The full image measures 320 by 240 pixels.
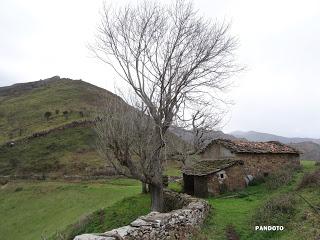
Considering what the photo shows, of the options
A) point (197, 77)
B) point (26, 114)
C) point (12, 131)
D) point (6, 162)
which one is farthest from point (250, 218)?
point (26, 114)

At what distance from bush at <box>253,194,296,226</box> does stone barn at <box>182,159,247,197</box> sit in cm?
837

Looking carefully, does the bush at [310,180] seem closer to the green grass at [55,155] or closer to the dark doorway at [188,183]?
the dark doorway at [188,183]

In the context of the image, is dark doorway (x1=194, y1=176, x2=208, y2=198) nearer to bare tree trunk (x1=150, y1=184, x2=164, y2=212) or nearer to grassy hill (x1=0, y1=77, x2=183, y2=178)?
bare tree trunk (x1=150, y1=184, x2=164, y2=212)

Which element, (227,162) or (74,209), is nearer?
(227,162)

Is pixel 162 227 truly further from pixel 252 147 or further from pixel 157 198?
pixel 252 147

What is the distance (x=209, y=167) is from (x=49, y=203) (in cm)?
1970

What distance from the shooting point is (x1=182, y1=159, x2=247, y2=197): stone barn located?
88.3 ft

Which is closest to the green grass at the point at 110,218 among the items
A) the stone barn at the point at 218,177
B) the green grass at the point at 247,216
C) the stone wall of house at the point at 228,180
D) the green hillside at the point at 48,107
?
the stone barn at the point at 218,177

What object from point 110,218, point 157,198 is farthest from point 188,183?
point 157,198

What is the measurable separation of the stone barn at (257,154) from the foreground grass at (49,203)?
9.19m

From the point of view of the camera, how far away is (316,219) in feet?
49.3

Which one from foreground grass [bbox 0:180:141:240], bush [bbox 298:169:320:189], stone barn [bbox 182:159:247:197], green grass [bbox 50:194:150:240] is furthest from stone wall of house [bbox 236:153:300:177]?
foreground grass [bbox 0:180:141:240]

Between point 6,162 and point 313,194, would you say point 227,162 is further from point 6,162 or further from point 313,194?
point 6,162

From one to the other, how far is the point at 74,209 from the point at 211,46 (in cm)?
2112
